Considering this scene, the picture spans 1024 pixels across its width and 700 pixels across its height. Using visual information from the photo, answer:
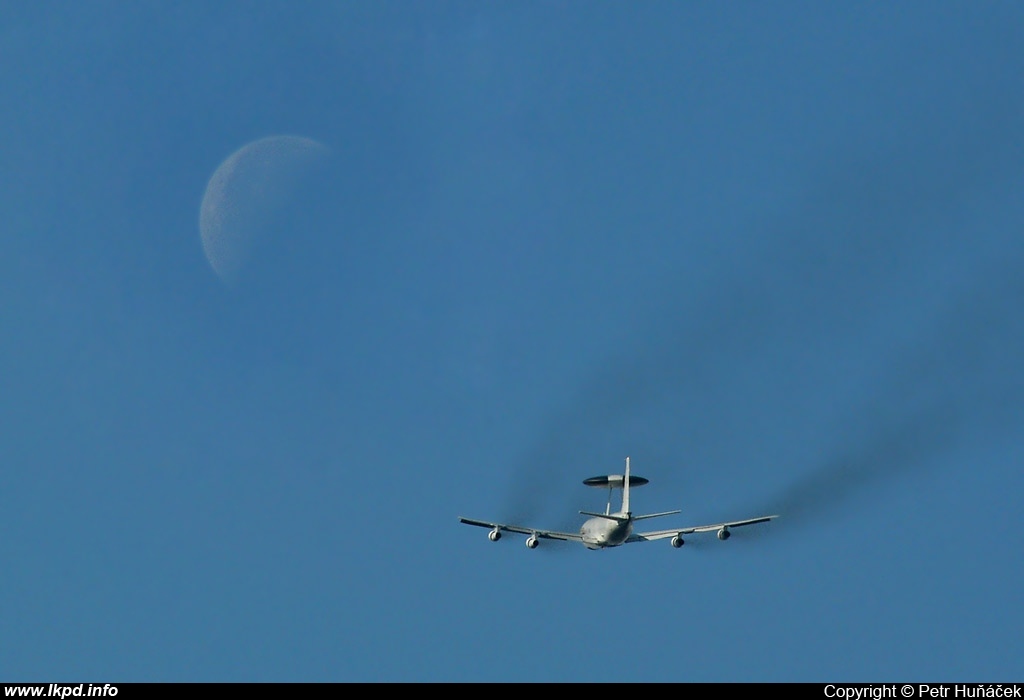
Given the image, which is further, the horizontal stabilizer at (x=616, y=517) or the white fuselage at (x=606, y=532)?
the white fuselage at (x=606, y=532)

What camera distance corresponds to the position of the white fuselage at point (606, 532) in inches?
6171

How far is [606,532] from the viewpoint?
158 meters

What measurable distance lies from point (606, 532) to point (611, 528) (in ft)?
2.47

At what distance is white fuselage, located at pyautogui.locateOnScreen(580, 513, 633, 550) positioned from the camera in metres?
157

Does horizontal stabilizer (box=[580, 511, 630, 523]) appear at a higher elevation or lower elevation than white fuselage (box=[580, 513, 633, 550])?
higher

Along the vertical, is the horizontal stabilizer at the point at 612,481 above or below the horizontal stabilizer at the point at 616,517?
above

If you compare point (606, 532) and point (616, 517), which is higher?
point (616, 517)
